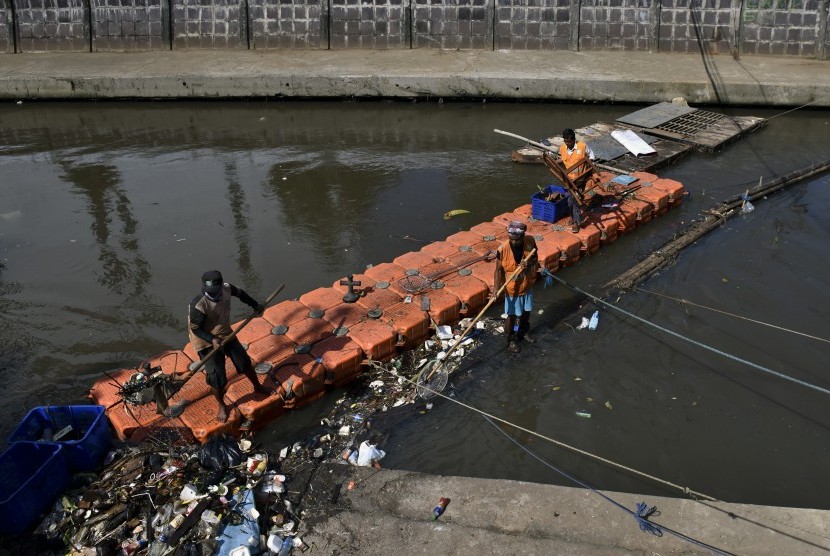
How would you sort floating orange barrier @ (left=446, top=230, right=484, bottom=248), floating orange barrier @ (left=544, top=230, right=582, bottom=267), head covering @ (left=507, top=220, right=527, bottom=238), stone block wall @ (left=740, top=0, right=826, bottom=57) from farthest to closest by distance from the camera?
stone block wall @ (left=740, top=0, right=826, bottom=57) < floating orange barrier @ (left=446, top=230, right=484, bottom=248) < floating orange barrier @ (left=544, top=230, right=582, bottom=267) < head covering @ (left=507, top=220, right=527, bottom=238)

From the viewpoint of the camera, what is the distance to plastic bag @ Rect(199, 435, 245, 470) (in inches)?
233

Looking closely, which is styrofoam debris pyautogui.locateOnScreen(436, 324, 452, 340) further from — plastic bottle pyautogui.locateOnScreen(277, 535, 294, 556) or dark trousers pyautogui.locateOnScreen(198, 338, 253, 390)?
plastic bottle pyautogui.locateOnScreen(277, 535, 294, 556)

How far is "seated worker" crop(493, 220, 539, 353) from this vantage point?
7348mm

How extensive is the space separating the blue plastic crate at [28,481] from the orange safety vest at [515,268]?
15.3ft

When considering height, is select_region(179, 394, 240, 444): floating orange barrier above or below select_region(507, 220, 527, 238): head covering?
below

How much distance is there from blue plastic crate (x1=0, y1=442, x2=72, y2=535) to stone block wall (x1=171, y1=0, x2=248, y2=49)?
15.1 m

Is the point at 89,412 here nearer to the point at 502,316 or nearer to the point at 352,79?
the point at 502,316

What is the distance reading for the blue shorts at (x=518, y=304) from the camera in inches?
298

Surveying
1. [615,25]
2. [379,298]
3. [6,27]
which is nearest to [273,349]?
[379,298]

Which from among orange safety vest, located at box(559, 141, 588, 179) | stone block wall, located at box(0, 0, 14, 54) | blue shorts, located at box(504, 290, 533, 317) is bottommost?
blue shorts, located at box(504, 290, 533, 317)

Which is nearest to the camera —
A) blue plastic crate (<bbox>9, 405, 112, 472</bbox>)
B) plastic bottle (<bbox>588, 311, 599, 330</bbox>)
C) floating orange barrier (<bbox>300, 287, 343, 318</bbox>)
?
blue plastic crate (<bbox>9, 405, 112, 472</bbox>)

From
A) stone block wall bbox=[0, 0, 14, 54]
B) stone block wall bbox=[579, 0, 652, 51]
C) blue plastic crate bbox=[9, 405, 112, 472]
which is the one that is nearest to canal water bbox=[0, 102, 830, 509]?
blue plastic crate bbox=[9, 405, 112, 472]

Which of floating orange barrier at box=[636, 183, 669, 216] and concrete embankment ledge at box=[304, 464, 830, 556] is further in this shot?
floating orange barrier at box=[636, 183, 669, 216]

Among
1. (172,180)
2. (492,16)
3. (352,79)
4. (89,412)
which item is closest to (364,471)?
(89,412)
